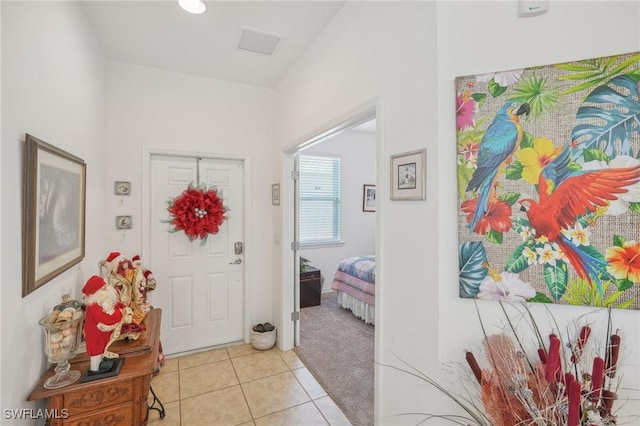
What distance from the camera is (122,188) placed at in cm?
267

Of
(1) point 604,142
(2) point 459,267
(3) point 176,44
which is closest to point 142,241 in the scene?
(3) point 176,44

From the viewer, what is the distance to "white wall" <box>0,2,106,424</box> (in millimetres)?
1060

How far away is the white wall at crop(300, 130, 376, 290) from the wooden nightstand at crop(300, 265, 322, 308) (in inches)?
25.6

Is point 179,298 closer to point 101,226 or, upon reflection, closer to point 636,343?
point 101,226

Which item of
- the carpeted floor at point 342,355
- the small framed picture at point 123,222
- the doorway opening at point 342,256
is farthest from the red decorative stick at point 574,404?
the small framed picture at point 123,222

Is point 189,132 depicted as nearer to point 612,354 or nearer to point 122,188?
point 122,188

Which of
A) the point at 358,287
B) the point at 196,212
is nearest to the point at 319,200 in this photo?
the point at 358,287

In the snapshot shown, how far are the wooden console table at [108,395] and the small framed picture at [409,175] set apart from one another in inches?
61.8

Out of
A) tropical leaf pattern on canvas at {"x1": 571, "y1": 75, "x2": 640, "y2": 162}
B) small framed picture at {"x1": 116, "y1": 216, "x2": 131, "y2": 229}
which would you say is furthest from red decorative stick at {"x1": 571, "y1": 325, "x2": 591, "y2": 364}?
small framed picture at {"x1": 116, "y1": 216, "x2": 131, "y2": 229}

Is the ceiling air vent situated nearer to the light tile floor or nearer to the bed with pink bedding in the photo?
the bed with pink bedding

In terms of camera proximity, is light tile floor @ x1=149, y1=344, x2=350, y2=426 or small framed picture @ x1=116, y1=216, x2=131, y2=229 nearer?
light tile floor @ x1=149, y1=344, x2=350, y2=426

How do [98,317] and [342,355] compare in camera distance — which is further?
[342,355]

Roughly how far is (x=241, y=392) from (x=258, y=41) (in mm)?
2906

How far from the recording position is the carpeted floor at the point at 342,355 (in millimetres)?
2198
